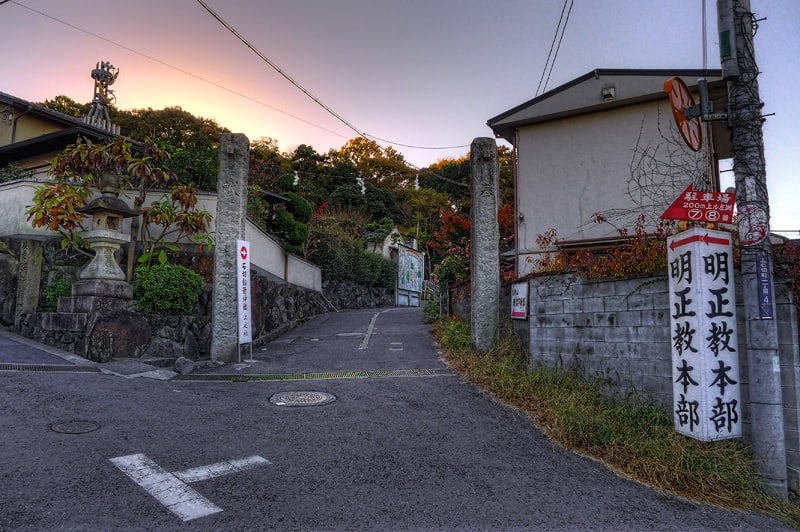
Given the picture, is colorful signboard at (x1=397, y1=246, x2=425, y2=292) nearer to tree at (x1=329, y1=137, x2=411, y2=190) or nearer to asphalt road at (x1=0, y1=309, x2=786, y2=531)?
tree at (x1=329, y1=137, x2=411, y2=190)

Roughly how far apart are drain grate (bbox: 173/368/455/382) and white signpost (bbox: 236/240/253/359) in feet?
3.83

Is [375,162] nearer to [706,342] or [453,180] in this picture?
[453,180]

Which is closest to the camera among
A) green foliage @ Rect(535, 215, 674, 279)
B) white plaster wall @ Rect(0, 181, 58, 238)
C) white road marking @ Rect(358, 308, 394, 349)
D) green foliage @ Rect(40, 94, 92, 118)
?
green foliage @ Rect(535, 215, 674, 279)

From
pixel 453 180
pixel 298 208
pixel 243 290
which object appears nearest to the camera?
pixel 243 290

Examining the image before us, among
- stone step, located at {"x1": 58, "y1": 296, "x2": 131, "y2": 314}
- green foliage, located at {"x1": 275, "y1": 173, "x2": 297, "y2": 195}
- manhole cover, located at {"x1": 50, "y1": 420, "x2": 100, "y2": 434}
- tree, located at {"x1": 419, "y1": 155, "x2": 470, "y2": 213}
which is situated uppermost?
tree, located at {"x1": 419, "y1": 155, "x2": 470, "y2": 213}

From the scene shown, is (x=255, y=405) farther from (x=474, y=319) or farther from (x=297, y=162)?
(x=297, y=162)

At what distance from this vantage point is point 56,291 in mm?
8961

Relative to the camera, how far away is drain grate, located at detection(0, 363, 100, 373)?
22.4ft

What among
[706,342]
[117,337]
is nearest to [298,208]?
[117,337]

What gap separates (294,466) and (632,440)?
3.46 meters

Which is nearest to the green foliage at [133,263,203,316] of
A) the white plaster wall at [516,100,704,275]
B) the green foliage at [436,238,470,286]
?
the green foliage at [436,238,470,286]

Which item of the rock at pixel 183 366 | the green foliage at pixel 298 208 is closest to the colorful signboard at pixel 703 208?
the rock at pixel 183 366

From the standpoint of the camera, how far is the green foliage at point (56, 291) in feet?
29.4

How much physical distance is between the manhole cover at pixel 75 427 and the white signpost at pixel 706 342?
6179 millimetres
